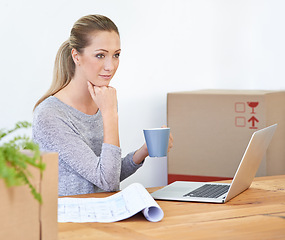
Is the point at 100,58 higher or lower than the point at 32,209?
higher

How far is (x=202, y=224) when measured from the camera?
115 centimetres

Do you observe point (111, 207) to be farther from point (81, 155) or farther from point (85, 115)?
point (85, 115)

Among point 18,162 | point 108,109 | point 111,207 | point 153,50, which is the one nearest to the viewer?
point 18,162

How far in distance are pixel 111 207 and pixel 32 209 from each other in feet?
1.44

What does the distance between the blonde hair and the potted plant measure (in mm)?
1042

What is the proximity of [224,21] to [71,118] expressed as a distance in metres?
1.62

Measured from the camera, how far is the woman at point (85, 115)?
1.62 m

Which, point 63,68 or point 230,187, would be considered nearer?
point 230,187

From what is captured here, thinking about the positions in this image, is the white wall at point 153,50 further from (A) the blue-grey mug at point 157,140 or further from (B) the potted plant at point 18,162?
(B) the potted plant at point 18,162

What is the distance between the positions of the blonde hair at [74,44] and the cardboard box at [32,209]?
1.00 m

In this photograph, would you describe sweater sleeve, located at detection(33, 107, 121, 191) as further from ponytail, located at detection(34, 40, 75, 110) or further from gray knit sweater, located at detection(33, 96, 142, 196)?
ponytail, located at detection(34, 40, 75, 110)

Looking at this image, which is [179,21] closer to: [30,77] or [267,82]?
[267,82]

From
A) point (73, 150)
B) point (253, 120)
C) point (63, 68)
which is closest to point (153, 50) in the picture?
point (253, 120)

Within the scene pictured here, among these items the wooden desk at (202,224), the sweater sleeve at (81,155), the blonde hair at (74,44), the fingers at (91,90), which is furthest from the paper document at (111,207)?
the blonde hair at (74,44)
